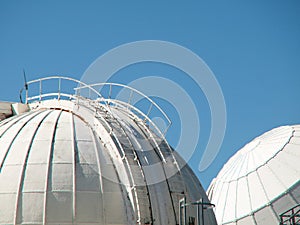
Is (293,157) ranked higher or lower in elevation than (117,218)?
higher

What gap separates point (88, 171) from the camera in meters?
25.8

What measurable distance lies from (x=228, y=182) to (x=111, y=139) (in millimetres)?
17572

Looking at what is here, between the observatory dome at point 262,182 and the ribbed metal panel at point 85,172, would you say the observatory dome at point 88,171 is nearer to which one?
the ribbed metal panel at point 85,172

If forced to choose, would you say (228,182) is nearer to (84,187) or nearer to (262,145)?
(262,145)

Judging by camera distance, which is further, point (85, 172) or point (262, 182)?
point (262, 182)

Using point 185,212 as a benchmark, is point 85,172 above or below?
above

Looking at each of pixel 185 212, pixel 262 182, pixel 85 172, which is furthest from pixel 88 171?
pixel 262 182

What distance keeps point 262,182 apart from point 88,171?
17.1 m

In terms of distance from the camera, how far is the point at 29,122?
2859cm

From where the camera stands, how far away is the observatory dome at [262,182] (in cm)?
3875

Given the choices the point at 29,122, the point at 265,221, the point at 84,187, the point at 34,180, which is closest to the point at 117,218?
the point at 84,187

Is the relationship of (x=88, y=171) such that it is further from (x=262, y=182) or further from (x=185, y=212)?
(x=262, y=182)

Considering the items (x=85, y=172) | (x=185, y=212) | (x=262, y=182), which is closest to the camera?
(x=185, y=212)

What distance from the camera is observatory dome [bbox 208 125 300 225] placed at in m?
38.8
